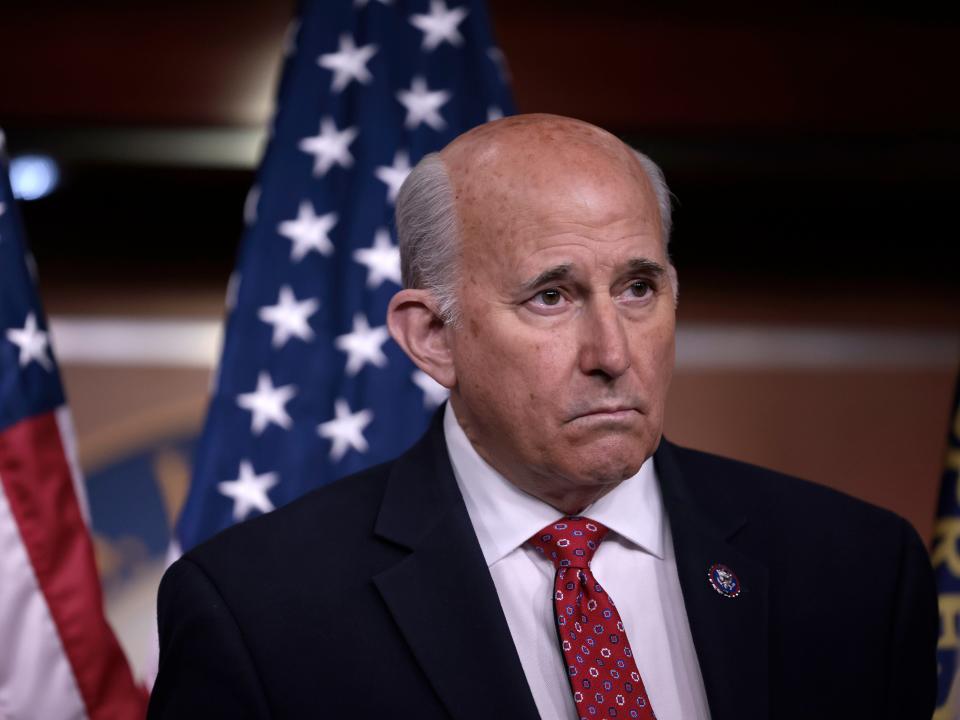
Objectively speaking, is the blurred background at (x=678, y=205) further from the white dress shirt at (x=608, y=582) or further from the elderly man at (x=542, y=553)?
the white dress shirt at (x=608, y=582)

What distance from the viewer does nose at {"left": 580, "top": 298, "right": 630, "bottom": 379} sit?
143 cm

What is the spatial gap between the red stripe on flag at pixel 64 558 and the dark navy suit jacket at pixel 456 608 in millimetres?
751

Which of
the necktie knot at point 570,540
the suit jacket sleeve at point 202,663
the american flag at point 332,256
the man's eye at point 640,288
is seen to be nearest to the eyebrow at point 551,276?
the man's eye at point 640,288

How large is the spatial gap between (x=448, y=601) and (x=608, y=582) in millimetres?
237

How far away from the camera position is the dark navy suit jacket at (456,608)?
146 cm

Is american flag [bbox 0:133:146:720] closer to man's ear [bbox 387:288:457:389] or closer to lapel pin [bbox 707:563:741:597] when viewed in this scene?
man's ear [bbox 387:288:457:389]

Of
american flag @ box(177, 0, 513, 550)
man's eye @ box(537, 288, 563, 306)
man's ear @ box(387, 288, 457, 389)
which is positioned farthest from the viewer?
american flag @ box(177, 0, 513, 550)

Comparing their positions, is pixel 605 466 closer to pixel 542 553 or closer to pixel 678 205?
pixel 542 553

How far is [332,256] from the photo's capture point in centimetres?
255

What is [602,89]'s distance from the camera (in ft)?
10.1

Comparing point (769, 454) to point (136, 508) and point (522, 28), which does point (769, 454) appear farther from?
point (136, 508)

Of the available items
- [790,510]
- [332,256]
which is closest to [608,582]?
[790,510]

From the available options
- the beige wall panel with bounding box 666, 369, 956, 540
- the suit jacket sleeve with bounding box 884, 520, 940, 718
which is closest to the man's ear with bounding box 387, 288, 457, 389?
the suit jacket sleeve with bounding box 884, 520, 940, 718

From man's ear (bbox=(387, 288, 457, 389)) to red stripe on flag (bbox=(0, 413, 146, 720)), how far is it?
100 centimetres
